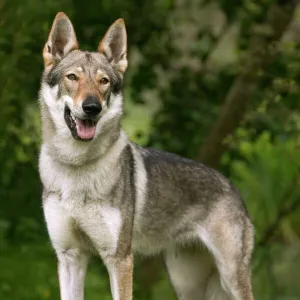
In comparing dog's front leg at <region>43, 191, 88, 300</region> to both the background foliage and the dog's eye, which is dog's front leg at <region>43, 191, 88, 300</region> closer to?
the dog's eye

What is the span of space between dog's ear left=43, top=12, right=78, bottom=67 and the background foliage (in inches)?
51.7

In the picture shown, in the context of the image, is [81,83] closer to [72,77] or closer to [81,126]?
[72,77]

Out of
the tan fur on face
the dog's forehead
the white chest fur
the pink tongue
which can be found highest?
the dog's forehead

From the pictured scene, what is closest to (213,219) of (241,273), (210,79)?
(241,273)

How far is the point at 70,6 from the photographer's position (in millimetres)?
8133

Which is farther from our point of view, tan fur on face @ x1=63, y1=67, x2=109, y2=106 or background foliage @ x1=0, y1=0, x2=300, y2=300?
background foliage @ x1=0, y1=0, x2=300, y2=300

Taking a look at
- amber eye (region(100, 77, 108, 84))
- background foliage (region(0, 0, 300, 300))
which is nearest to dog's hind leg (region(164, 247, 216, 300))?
background foliage (region(0, 0, 300, 300))

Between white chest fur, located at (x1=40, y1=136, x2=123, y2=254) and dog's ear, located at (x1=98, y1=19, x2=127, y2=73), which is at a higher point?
dog's ear, located at (x1=98, y1=19, x2=127, y2=73)

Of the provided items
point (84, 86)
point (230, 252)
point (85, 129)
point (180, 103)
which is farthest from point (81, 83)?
point (180, 103)

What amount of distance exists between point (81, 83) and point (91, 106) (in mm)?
257

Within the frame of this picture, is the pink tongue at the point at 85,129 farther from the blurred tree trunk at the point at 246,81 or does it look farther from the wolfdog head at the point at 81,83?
the blurred tree trunk at the point at 246,81

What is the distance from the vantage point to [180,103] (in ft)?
30.5

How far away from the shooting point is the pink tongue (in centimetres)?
581

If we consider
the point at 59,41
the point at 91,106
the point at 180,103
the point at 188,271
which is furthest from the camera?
the point at 180,103
